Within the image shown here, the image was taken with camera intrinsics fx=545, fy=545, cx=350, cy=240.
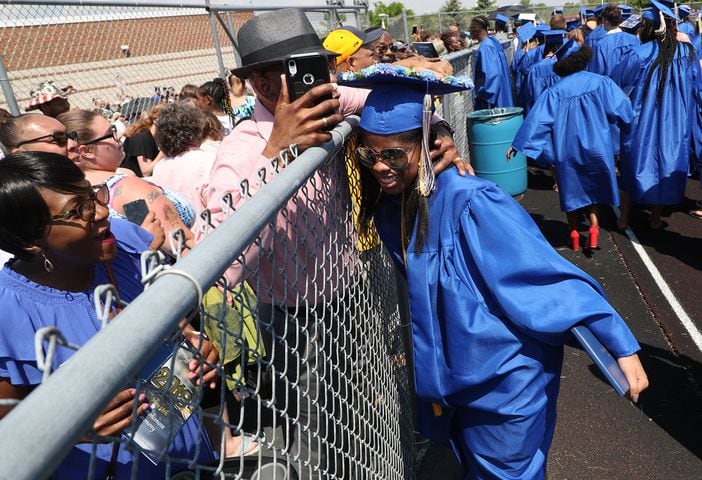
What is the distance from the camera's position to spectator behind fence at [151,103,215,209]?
3.62 m

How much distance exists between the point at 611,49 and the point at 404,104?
7570 mm

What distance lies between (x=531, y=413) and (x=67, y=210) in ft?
5.75

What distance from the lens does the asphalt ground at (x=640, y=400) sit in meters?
2.99

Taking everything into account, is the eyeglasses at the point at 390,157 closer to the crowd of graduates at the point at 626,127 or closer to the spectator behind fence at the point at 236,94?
the spectator behind fence at the point at 236,94

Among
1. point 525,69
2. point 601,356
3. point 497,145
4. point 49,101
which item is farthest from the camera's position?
point 525,69

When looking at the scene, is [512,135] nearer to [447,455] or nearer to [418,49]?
[418,49]

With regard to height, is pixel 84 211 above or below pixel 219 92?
above

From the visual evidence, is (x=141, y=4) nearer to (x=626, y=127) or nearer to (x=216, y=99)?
(x=216, y=99)

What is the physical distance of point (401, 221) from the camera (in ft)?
6.78

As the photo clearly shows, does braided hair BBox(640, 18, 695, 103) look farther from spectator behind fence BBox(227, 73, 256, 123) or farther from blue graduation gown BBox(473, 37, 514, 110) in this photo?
spectator behind fence BBox(227, 73, 256, 123)

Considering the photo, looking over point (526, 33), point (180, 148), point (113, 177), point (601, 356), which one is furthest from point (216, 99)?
point (526, 33)

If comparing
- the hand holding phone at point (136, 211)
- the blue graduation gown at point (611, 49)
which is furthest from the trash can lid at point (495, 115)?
the hand holding phone at point (136, 211)

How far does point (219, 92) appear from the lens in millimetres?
5566

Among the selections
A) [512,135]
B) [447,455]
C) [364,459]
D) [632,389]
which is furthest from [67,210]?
[512,135]
